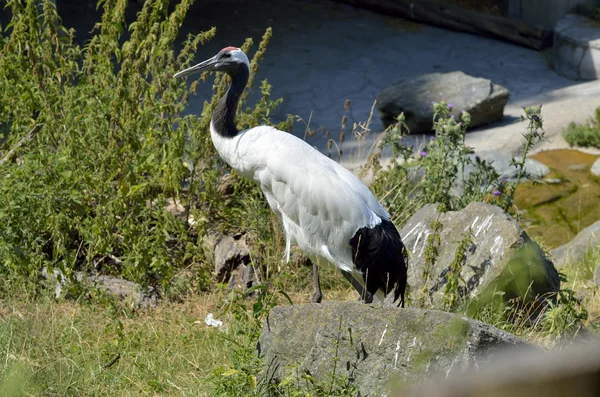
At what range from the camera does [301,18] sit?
12.1 m

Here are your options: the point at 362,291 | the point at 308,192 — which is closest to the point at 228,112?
the point at 308,192

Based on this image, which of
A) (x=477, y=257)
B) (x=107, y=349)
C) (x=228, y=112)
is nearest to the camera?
(x=107, y=349)

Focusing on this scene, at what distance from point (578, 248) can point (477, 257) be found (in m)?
2.01

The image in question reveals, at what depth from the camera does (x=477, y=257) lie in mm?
4207

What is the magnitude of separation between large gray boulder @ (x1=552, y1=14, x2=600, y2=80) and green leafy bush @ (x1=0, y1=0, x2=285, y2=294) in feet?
20.6

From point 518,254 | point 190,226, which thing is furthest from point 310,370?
point 190,226

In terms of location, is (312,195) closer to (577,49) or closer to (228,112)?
(228,112)

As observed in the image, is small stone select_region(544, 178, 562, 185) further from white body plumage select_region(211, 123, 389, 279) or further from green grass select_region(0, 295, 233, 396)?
green grass select_region(0, 295, 233, 396)

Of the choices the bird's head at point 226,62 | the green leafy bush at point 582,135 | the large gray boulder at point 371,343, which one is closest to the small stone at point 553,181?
the green leafy bush at point 582,135

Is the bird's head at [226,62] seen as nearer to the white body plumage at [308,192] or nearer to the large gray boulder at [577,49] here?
the white body plumage at [308,192]

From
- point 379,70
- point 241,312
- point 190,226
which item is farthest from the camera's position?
point 379,70

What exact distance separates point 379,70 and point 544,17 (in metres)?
2.85

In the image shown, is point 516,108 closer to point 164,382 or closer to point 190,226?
point 190,226

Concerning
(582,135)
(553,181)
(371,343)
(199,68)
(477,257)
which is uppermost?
(199,68)
